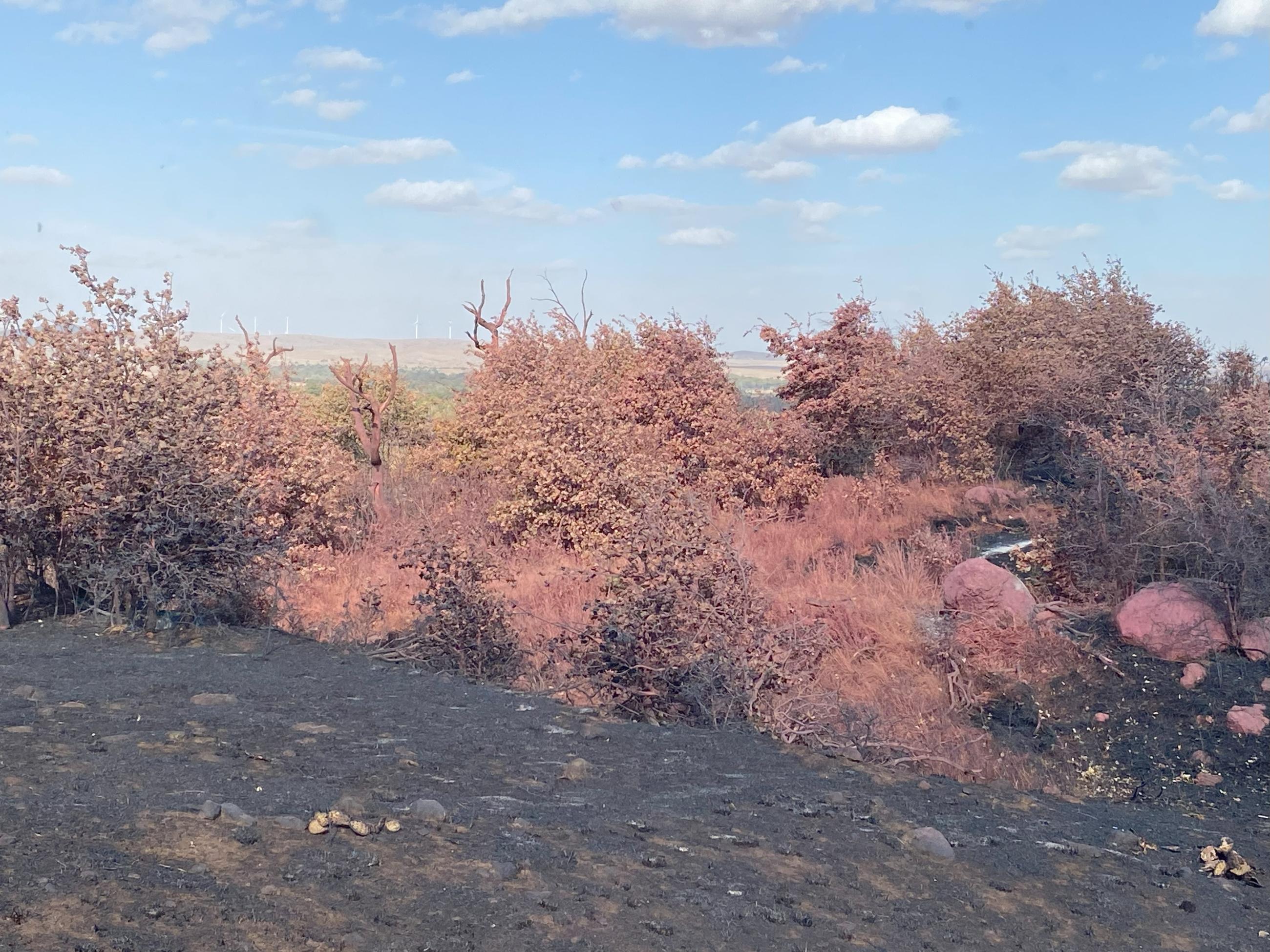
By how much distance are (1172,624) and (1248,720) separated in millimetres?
1358

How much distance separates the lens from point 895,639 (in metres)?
9.36

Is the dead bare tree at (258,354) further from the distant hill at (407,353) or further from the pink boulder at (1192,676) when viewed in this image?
the distant hill at (407,353)

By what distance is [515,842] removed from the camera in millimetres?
3633

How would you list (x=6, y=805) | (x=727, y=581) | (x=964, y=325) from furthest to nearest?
(x=964, y=325), (x=727, y=581), (x=6, y=805)

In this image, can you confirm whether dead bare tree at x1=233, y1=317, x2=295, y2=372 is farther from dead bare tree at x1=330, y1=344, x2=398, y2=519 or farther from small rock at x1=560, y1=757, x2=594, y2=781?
small rock at x1=560, y1=757, x2=594, y2=781

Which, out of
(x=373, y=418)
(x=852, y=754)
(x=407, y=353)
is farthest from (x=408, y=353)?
(x=852, y=754)

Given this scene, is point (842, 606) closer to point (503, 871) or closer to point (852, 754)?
point (852, 754)

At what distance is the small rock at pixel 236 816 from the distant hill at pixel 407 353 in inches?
3600

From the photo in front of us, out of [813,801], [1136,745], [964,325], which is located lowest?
[1136,745]

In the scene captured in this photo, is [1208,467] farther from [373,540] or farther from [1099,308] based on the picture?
[373,540]

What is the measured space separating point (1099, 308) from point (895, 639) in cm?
1076

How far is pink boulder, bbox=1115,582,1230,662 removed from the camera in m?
8.51

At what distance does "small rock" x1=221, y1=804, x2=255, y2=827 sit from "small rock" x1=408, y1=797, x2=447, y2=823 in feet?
1.73

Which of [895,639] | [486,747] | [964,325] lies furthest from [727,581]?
[964,325]
